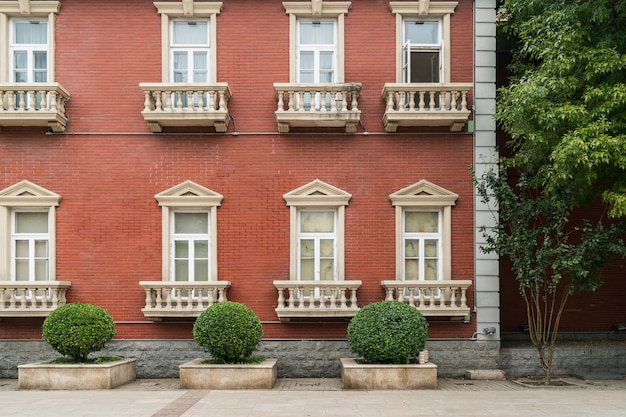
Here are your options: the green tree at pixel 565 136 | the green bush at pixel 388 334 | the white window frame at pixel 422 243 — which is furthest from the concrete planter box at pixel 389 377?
the green tree at pixel 565 136

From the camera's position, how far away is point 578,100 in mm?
11750

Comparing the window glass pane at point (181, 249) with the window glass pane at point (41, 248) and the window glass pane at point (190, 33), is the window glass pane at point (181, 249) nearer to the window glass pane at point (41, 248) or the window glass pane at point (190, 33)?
the window glass pane at point (41, 248)

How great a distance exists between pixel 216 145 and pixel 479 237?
644 cm

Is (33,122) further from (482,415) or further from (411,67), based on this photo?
(482,415)

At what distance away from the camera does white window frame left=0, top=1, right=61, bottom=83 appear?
534 inches

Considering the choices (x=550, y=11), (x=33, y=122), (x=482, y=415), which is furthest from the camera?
(x=33, y=122)

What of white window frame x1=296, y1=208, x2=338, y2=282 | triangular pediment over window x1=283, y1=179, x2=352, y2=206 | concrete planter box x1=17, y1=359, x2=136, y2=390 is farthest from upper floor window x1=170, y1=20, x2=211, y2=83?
concrete planter box x1=17, y1=359, x2=136, y2=390

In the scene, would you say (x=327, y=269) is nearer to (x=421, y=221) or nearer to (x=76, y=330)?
(x=421, y=221)

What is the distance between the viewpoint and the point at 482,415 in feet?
31.1

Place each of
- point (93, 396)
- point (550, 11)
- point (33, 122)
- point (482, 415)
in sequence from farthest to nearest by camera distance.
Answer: point (33, 122) < point (550, 11) < point (93, 396) < point (482, 415)

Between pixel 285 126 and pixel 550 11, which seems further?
pixel 285 126

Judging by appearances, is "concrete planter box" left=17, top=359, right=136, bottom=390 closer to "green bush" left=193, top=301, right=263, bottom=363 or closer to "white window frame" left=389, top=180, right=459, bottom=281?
"green bush" left=193, top=301, right=263, bottom=363

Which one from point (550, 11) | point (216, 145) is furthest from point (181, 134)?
point (550, 11)

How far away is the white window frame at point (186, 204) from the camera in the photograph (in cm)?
1349
